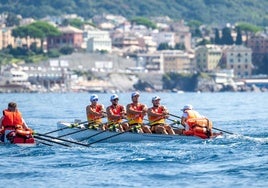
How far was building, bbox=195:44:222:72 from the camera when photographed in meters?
197

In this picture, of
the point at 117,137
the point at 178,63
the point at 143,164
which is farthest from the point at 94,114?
the point at 178,63

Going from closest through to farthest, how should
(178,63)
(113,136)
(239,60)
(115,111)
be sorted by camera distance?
(113,136), (115,111), (178,63), (239,60)

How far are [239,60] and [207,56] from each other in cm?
411

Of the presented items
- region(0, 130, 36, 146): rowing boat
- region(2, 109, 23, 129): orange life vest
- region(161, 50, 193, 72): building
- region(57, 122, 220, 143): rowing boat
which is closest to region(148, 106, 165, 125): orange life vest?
Result: region(57, 122, 220, 143): rowing boat

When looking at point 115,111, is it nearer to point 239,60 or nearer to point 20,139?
point 20,139

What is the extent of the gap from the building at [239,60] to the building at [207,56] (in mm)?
1025

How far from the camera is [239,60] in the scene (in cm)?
19862

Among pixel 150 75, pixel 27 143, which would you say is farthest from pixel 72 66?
pixel 27 143

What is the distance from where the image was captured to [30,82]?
174 metres

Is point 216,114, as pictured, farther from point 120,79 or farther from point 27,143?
point 120,79

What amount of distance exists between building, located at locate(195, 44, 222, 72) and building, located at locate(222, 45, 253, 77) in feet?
3.36

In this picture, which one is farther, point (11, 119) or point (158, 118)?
point (158, 118)

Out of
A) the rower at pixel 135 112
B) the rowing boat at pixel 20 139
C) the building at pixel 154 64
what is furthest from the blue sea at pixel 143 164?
the building at pixel 154 64

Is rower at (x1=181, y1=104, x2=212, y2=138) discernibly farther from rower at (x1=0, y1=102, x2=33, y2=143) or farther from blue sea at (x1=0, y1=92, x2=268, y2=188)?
rower at (x1=0, y1=102, x2=33, y2=143)
